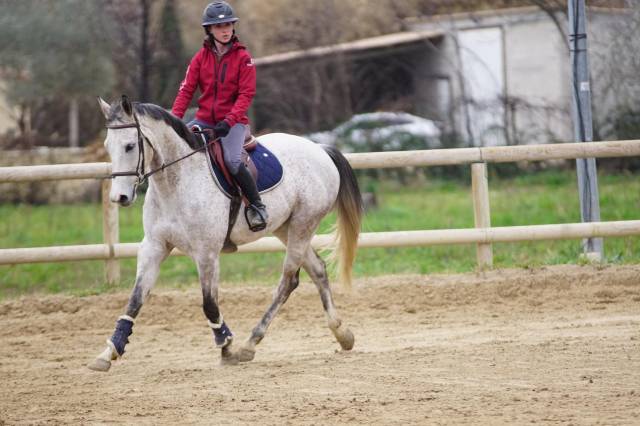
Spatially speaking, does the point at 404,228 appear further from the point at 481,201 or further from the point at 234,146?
the point at 234,146

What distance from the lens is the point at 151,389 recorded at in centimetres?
625

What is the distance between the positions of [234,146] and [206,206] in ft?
1.60

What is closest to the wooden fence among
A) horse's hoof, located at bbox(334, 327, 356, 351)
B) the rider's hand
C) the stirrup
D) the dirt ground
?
the dirt ground

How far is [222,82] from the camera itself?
23.5 ft

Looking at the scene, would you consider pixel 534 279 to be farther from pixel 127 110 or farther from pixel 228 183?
pixel 127 110

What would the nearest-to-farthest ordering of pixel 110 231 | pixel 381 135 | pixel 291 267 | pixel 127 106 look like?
pixel 127 106, pixel 291 267, pixel 110 231, pixel 381 135

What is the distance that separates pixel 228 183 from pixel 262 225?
1.38 feet

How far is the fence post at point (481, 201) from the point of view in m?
9.77

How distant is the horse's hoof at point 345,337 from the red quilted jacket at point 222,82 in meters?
1.80

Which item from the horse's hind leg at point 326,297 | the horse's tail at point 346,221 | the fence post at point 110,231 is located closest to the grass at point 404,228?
the fence post at point 110,231

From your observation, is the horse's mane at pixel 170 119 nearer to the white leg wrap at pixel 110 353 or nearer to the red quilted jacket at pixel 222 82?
the red quilted jacket at pixel 222 82

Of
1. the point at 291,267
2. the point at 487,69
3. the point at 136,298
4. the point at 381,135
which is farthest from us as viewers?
the point at 487,69

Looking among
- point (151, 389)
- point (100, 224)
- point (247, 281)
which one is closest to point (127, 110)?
point (151, 389)

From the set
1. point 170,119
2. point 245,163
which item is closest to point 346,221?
point 245,163
